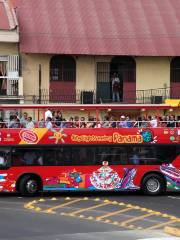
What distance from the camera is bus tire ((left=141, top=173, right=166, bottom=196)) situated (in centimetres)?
2384

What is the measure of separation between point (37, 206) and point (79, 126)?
4.56m

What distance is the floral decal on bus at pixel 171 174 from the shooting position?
24.0m

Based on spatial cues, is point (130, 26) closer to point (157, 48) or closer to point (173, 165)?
point (157, 48)

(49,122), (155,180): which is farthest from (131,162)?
(49,122)

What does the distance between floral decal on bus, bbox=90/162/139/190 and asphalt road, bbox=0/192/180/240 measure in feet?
1.33

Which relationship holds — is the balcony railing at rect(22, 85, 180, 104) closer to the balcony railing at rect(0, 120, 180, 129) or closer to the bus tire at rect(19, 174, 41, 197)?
the balcony railing at rect(0, 120, 180, 129)

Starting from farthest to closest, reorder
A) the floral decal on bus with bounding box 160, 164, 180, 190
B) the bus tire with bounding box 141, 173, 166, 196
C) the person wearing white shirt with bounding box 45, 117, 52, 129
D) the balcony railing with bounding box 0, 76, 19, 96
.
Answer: the balcony railing with bounding box 0, 76, 19, 96 → the floral decal on bus with bounding box 160, 164, 180, 190 → the bus tire with bounding box 141, 173, 166, 196 → the person wearing white shirt with bounding box 45, 117, 52, 129

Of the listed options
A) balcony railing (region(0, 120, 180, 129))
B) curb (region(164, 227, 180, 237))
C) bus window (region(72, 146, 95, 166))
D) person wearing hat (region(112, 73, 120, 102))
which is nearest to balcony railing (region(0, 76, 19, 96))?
person wearing hat (region(112, 73, 120, 102))

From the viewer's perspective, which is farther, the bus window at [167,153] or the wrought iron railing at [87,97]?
the wrought iron railing at [87,97]

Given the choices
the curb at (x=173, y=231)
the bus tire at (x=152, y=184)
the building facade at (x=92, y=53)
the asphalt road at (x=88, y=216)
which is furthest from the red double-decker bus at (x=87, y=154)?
the building facade at (x=92, y=53)

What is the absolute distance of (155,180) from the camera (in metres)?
23.9

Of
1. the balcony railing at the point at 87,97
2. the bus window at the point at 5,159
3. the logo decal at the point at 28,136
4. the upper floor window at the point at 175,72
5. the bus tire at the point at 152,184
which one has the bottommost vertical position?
the bus tire at the point at 152,184

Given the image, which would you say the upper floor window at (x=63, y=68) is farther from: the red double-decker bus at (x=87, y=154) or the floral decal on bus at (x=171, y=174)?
the floral decal on bus at (x=171, y=174)

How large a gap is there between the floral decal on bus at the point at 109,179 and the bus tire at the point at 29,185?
210cm
